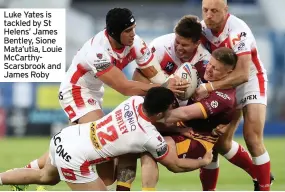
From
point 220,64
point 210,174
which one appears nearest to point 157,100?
point 220,64

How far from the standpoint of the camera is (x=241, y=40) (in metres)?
9.30

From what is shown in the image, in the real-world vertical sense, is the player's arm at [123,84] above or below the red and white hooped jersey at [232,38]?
below

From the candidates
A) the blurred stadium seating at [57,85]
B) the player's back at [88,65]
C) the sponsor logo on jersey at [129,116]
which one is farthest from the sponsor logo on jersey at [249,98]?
the blurred stadium seating at [57,85]

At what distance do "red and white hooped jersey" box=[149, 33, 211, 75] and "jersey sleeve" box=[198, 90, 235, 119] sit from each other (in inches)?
25.9

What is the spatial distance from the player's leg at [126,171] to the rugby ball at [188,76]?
2.57 ft

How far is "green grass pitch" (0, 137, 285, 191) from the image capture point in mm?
12891

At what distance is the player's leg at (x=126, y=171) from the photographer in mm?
8594

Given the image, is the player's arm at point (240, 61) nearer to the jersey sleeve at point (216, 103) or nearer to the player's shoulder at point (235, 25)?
the player's shoulder at point (235, 25)

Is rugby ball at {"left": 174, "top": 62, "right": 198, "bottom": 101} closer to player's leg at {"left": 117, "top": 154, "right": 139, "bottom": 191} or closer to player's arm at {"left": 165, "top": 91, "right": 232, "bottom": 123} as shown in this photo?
player's arm at {"left": 165, "top": 91, "right": 232, "bottom": 123}

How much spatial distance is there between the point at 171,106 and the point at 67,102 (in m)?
1.60

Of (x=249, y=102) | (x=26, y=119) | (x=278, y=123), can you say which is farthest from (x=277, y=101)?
(x=249, y=102)

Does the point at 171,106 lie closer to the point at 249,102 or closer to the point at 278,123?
the point at 249,102

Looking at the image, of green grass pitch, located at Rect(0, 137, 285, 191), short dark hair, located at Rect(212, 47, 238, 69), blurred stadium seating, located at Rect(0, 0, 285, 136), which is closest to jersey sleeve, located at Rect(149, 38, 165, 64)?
short dark hair, located at Rect(212, 47, 238, 69)

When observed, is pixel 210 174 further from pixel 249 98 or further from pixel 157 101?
pixel 157 101
